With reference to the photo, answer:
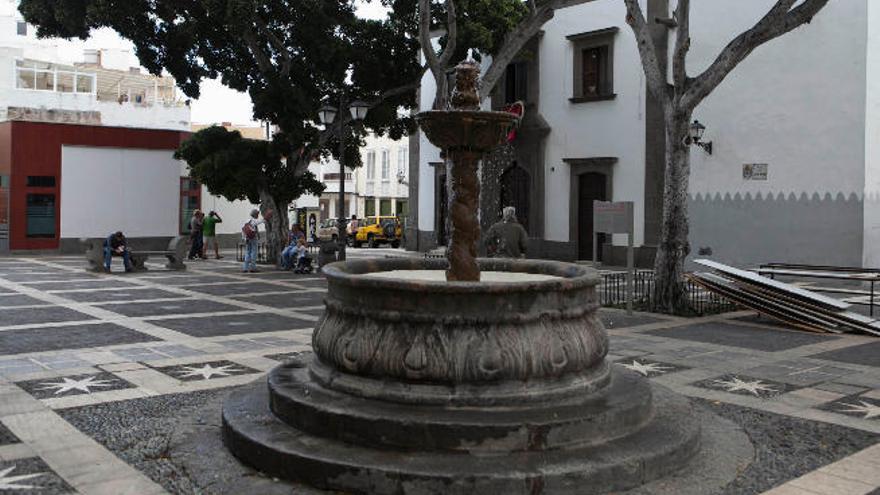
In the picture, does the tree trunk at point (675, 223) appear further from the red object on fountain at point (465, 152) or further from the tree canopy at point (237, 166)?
the tree canopy at point (237, 166)

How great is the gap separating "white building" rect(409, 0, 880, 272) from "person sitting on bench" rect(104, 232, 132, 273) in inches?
485

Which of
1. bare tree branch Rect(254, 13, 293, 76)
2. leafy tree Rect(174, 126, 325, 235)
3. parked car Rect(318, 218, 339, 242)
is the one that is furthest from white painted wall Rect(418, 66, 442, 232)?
parked car Rect(318, 218, 339, 242)

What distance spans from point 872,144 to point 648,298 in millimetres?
8384

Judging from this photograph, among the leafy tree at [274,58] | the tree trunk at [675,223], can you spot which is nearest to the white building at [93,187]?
the leafy tree at [274,58]

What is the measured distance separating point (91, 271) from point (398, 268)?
47.3ft

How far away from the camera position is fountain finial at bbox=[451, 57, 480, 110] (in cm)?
625

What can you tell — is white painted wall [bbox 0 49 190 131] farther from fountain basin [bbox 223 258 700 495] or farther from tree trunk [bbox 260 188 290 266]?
fountain basin [bbox 223 258 700 495]

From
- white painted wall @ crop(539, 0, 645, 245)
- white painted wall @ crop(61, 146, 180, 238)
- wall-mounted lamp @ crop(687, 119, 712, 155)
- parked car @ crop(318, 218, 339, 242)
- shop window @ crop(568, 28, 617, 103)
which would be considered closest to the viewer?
wall-mounted lamp @ crop(687, 119, 712, 155)

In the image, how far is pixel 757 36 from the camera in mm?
12391

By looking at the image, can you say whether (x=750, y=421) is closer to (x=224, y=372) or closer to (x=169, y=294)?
(x=224, y=372)

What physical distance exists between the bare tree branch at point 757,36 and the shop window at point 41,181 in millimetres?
21570

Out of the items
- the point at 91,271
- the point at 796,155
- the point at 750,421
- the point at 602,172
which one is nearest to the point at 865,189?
the point at 796,155

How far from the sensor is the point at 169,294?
15016mm

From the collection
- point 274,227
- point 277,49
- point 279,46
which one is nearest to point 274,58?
point 277,49
